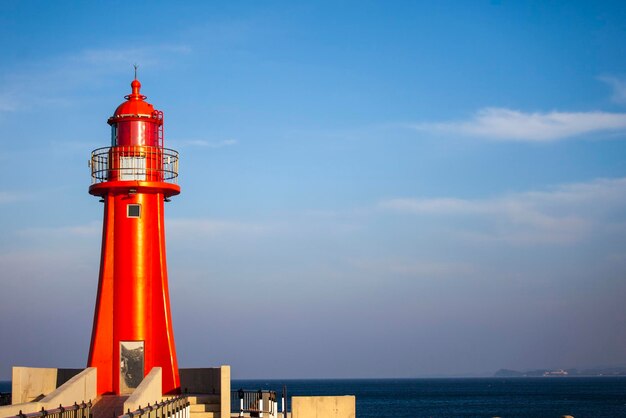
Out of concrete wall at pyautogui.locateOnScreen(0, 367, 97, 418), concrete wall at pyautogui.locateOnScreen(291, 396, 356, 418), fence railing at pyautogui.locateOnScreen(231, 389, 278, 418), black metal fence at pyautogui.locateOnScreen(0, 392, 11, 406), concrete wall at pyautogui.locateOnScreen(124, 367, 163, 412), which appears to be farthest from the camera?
black metal fence at pyautogui.locateOnScreen(0, 392, 11, 406)

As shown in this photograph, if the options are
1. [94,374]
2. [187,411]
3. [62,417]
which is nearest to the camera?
[62,417]

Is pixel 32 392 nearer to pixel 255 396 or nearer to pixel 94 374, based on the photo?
pixel 94 374

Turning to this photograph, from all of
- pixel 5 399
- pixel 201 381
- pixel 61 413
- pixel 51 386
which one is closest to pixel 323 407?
pixel 201 381

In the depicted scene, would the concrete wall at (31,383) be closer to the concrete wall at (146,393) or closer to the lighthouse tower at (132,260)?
the lighthouse tower at (132,260)

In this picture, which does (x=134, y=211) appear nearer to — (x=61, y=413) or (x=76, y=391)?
(x=76, y=391)

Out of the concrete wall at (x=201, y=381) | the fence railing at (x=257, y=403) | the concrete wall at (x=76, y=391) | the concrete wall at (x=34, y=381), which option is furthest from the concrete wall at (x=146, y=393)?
the concrete wall at (x=34, y=381)

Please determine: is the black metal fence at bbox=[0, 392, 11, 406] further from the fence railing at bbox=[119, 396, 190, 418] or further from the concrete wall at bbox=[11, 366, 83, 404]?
the fence railing at bbox=[119, 396, 190, 418]

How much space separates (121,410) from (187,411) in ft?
7.21

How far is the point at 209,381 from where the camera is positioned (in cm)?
2830

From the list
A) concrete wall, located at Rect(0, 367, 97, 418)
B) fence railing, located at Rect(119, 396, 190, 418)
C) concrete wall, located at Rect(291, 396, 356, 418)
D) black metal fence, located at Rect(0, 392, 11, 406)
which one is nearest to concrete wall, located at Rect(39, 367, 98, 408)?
concrete wall, located at Rect(0, 367, 97, 418)

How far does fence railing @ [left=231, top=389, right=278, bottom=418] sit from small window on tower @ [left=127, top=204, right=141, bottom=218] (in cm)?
561

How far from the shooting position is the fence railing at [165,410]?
1797cm

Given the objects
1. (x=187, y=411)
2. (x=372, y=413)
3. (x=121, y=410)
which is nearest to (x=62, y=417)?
(x=121, y=410)

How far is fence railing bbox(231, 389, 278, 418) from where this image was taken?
26828 millimetres
